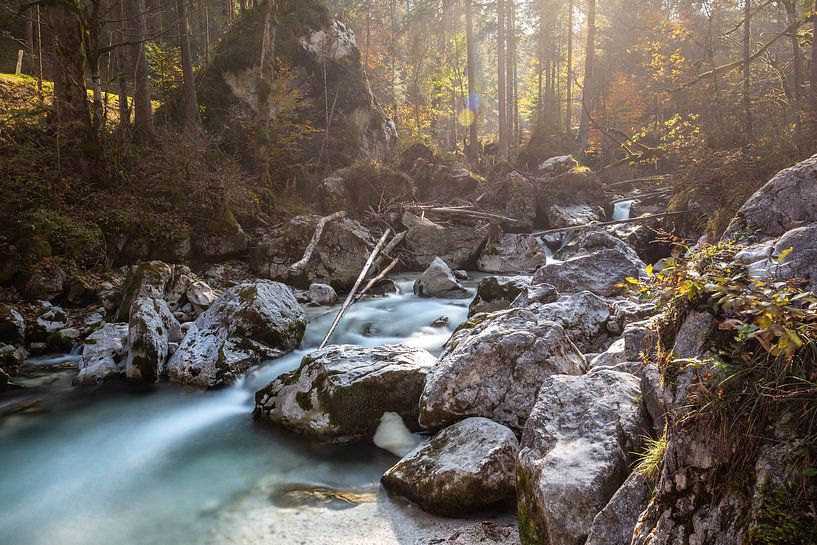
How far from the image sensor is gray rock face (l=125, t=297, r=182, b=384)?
7191 mm

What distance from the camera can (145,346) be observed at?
7273 millimetres

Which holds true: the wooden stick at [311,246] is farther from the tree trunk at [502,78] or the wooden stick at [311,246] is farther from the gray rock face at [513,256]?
the tree trunk at [502,78]

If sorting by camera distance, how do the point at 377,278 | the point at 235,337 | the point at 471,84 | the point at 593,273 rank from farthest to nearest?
the point at 471,84, the point at 377,278, the point at 593,273, the point at 235,337

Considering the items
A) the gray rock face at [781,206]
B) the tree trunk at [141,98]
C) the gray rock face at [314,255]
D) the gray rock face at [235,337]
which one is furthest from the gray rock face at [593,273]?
the tree trunk at [141,98]

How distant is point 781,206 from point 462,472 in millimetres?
4341

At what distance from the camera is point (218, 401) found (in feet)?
21.9

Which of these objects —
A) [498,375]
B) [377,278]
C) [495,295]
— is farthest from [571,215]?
[498,375]

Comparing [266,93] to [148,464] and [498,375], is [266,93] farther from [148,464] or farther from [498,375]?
[498,375]

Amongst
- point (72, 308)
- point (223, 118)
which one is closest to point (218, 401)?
point (72, 308)

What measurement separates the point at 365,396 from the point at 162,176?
10110 mm

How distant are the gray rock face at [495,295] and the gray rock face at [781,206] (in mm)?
3874

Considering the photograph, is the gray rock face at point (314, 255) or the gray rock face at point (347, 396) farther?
the gray rock face at point (314, 255)

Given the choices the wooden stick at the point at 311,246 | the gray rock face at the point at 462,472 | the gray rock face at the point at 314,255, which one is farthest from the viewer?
the gray rock face at the point at 314,255

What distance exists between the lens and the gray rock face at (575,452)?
Answer: 2939 mm
